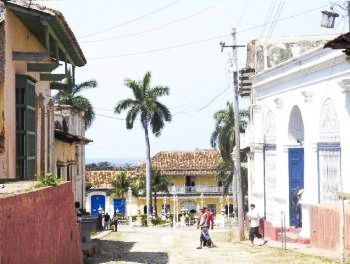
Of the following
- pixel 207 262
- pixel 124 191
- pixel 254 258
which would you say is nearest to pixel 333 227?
pixel 254 258

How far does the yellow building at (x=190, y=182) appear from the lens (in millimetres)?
68250

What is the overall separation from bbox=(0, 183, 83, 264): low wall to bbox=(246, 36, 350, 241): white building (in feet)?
23.4

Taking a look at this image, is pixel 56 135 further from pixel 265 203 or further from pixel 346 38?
pixel 346 38

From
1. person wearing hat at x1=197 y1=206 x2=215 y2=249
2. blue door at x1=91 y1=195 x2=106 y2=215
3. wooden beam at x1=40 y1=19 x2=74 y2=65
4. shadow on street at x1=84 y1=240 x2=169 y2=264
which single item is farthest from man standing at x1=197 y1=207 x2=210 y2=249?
blue door at x1=91 y1=195 x2=106 y2=215

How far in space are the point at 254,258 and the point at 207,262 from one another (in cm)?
120

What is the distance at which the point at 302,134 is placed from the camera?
21.4m

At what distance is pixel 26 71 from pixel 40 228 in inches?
237

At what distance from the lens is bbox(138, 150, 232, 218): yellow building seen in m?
68.2

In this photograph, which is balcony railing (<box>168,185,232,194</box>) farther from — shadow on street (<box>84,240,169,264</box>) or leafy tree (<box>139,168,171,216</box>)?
shadow on street (<box>84,240,169,264</box>)

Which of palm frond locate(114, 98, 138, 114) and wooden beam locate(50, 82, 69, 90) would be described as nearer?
wooden beam locate(50, 82, 69, 90)

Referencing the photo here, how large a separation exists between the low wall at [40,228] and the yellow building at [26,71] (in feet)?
6.03

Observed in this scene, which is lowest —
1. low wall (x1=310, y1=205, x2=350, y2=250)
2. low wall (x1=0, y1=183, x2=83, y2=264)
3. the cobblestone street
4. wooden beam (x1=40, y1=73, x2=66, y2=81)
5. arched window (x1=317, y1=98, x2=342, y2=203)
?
the cobblestone street

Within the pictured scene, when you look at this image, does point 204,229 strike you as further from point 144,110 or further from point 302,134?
point 144,110

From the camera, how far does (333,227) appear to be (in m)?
15.7
